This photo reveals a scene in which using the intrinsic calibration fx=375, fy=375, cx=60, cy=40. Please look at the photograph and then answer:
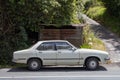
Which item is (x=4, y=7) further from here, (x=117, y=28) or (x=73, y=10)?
(x=117, y=28)

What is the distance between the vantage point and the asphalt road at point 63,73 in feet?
53.4

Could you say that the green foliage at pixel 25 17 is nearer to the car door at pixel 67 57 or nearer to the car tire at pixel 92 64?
the car door at pixel 67 57

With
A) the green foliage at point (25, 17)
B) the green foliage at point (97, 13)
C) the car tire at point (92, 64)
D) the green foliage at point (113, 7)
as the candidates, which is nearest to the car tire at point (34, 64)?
the car tire at point (92, 64)

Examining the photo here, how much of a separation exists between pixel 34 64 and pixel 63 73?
1.89 metres

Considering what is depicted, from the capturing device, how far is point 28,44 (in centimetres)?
2342

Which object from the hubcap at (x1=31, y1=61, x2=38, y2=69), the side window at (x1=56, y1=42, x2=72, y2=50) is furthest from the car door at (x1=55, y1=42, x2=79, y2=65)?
the hubcap at (x1=31, y1=61, x2=38, y2=69)

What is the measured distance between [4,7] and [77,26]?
4783 mm

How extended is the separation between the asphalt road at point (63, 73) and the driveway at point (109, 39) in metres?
2.90

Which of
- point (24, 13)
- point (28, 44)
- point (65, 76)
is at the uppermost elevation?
point (24, 13)

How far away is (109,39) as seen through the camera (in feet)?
93.8

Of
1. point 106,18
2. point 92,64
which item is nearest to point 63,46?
point 92,64

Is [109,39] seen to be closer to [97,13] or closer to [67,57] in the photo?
[67,57]

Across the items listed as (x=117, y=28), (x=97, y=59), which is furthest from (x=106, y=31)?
(x=97, y=59)

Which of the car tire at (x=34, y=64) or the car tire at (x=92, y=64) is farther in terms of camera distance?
the car tire at (x=92, y=64)
